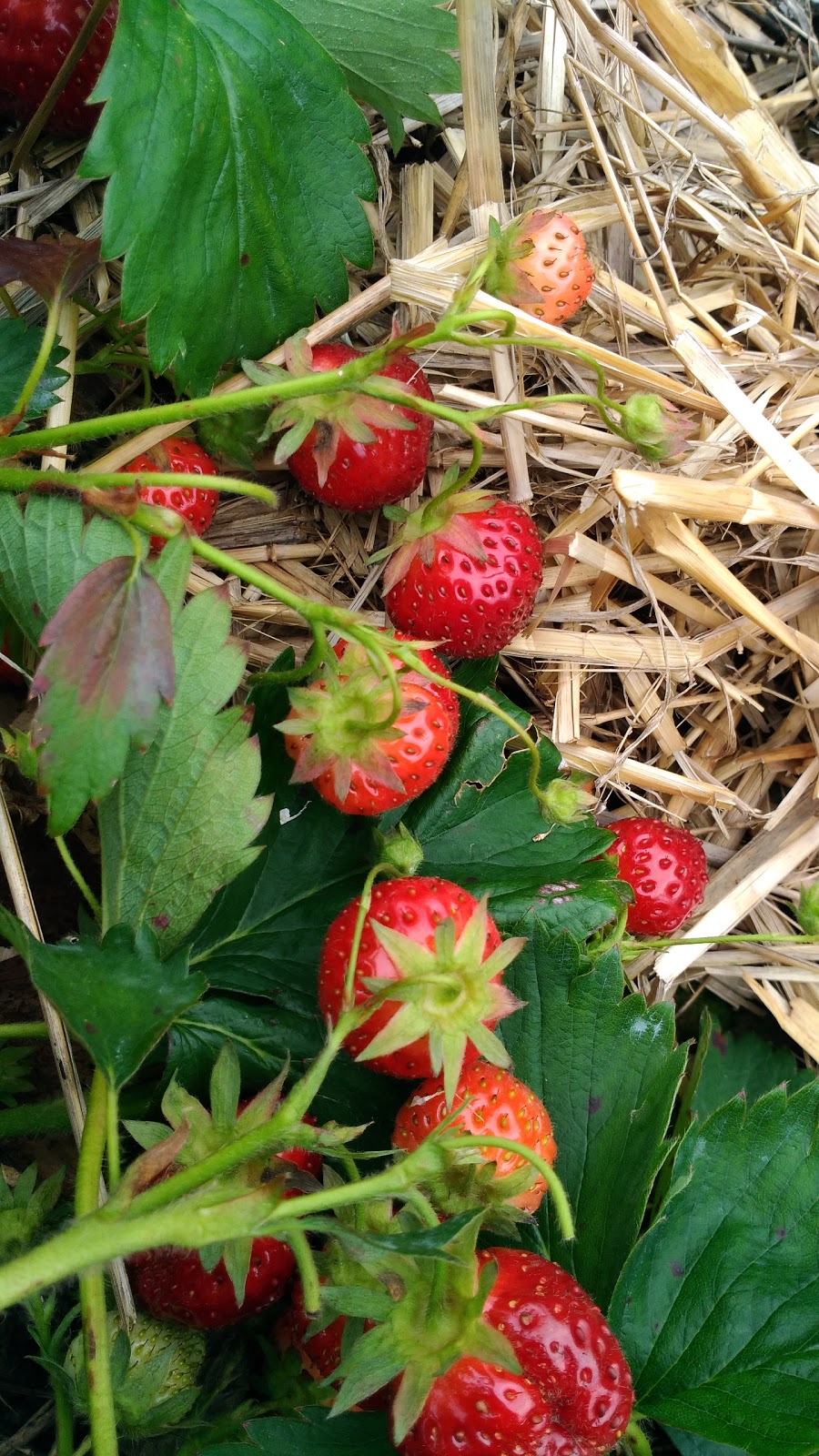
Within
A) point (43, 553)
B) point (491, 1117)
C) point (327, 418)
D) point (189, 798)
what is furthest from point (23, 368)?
point (491, 1117)

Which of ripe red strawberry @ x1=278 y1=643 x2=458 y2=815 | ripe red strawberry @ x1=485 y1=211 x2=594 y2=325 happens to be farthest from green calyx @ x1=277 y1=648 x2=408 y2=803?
ripe red strawberry @ x1=485 y1=211 x2=594 y2=325

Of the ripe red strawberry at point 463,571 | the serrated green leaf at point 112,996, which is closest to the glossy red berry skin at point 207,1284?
the serrated green leaf at point 112,996

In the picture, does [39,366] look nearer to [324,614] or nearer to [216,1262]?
[324,614]

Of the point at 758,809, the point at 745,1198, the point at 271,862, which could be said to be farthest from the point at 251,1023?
the point at 758,809

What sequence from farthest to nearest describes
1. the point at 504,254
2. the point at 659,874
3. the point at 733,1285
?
the point at 659,874
the point at 733,1285
the point at 504,254

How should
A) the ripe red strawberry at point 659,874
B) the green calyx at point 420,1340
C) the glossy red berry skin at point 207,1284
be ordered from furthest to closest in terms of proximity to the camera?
the ripe red strawberry at point 659,874 < the glossy red berry skin at point 207,1284 < the green calyx at point 420,1340

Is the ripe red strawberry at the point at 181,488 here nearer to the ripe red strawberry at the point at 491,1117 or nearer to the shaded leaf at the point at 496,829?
the shaded leaf at the point at 496,829

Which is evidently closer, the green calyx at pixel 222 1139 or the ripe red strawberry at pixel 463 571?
the green calyx at pixel 222 1139
